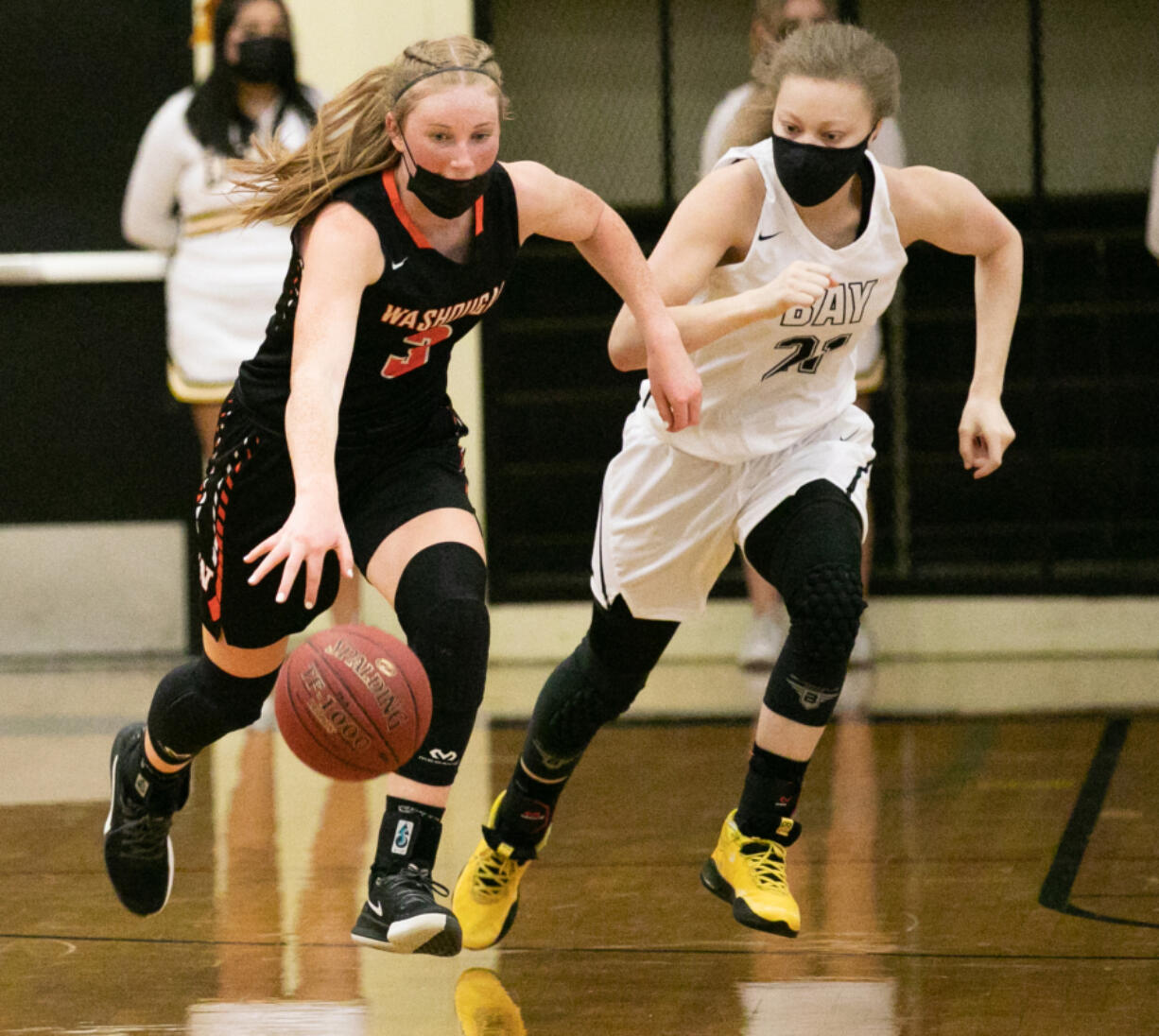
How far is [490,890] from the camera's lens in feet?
11.3

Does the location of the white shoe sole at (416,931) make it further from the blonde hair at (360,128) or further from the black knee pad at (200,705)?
the blonde hair at (360,128)

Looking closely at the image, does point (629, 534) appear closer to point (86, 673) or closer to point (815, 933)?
point (815, 933)

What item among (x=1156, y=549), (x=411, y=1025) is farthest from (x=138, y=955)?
(x=1156, y=549)

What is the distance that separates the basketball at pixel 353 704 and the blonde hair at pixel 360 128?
74 cm

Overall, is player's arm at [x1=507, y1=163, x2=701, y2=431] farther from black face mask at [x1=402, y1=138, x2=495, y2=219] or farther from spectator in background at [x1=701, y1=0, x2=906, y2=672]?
spectator in background at [x1=701, y1=0, x2=906, y2=672]

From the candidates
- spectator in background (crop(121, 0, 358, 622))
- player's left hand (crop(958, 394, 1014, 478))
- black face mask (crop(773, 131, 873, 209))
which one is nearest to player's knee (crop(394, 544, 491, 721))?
black face mask (crop(773, 131, 873, 209))

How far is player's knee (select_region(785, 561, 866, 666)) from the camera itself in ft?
10.3

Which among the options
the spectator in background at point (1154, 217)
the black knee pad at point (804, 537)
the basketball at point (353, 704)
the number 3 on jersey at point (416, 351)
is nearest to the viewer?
the basketball at point (353, 704)

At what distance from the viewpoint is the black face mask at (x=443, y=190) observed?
9.61 ft

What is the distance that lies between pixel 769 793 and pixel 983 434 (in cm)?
77

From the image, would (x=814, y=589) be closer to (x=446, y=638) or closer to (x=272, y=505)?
(x=446, y=638)

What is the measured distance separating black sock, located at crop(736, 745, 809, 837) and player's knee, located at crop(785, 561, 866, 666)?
22 cm

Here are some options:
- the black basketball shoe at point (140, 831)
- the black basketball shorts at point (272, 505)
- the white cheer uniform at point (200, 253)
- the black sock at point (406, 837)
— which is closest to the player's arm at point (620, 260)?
the black basketball shorts at point (272, 505)

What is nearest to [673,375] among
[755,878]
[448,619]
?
[448,619]
